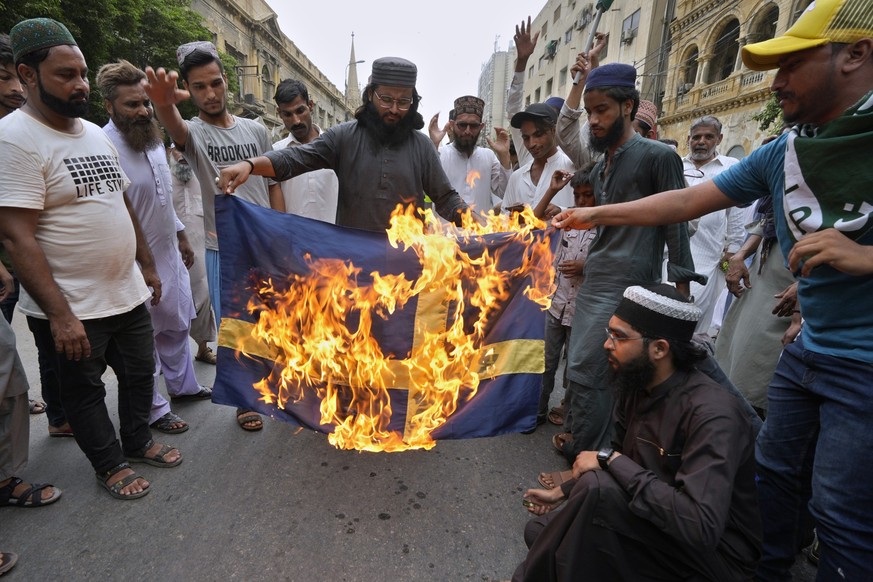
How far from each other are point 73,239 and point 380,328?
1.87 metres

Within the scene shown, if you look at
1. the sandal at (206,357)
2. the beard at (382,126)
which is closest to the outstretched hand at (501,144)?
the beard at (382,126)

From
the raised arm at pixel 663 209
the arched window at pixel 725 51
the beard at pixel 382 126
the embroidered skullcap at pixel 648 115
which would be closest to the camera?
the raised arm at pixel 663 209

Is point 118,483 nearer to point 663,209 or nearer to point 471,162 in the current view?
point 663,209

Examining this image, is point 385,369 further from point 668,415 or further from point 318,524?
point 668,415

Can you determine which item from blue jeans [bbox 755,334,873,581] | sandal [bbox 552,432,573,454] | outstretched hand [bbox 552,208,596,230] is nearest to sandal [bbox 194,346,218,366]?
sandal [bbox 552,432,573,454]

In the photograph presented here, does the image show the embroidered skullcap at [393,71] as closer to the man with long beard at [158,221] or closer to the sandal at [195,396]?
the man with long beard at [158,221]

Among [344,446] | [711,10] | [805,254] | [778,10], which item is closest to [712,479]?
[805,254]

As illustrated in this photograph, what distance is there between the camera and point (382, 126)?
347cm

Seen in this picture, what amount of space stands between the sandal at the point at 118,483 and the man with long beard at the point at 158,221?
70 cm

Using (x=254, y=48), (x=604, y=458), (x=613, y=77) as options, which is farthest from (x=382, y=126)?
(x=254, y=48)

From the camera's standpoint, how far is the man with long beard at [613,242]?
9.50 feet

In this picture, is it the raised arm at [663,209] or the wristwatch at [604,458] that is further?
the raised arm at [663,209]

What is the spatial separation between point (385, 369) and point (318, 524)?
1020mm

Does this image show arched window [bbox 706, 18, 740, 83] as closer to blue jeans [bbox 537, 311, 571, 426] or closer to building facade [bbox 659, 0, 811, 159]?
building facade [bbox 659, 0, 811, 159]
